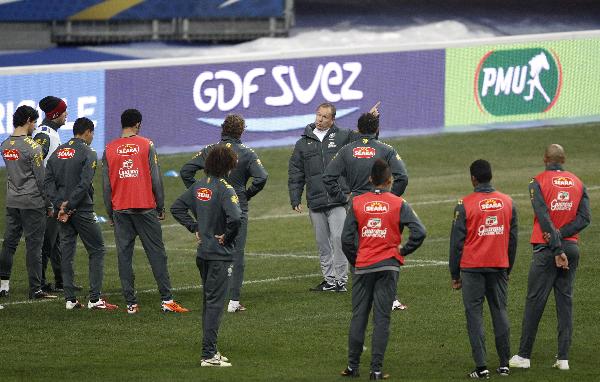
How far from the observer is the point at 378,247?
11438 mm

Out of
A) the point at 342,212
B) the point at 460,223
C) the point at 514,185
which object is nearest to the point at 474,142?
the point at 514,185

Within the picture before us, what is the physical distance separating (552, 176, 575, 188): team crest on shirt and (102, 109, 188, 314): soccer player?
461cm

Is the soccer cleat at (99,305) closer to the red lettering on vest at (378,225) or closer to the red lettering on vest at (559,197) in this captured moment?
the red lettering on vest at (378,225)

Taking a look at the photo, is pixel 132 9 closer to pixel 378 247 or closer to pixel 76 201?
pixel 76 201

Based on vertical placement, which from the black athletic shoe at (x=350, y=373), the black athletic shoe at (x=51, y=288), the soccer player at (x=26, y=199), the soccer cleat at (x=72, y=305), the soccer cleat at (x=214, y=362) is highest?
the soccer player at (x=26, y=199)

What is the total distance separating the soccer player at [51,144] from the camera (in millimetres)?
15641

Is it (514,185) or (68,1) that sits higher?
(68,1)

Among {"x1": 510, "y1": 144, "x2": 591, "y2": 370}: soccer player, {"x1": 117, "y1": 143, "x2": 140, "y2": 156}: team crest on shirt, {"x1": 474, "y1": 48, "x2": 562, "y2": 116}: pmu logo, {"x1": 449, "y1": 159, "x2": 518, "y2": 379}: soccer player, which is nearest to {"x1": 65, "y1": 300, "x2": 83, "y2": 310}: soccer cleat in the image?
{"x1": 117, "y1": 143, "x2": 140, "y2": 156}: team crest on shirt

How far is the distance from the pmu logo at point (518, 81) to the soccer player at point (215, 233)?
17.9 metres

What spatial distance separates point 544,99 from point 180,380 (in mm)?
20175

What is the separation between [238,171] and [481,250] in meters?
3.97

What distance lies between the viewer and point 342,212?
51.6 feet

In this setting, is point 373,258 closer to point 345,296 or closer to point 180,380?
point 180,380

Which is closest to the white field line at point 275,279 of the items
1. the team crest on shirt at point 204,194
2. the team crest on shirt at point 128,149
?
the team crest on shirt at point 128,149
